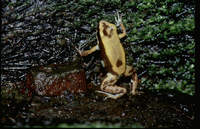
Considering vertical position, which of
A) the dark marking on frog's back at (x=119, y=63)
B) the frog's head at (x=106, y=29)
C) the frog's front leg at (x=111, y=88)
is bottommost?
the frog's front leg at (x=111, y=88)

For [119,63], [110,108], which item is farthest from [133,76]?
[110,108]

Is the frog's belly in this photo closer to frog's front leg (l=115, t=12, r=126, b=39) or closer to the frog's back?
the frog's back

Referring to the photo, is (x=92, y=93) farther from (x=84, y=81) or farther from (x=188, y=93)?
(x=188, y=93)

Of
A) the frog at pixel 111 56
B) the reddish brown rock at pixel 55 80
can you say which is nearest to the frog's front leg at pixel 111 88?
the frog at pixel 111 56

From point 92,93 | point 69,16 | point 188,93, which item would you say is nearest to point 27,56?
point 69,16

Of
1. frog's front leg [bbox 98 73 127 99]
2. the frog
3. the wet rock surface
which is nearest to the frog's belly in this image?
the frog

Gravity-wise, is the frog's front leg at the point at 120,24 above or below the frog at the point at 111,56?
above

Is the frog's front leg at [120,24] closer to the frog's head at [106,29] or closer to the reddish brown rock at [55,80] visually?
the frog's head at [106,29]

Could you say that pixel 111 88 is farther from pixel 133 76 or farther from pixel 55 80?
pixel 55 80
